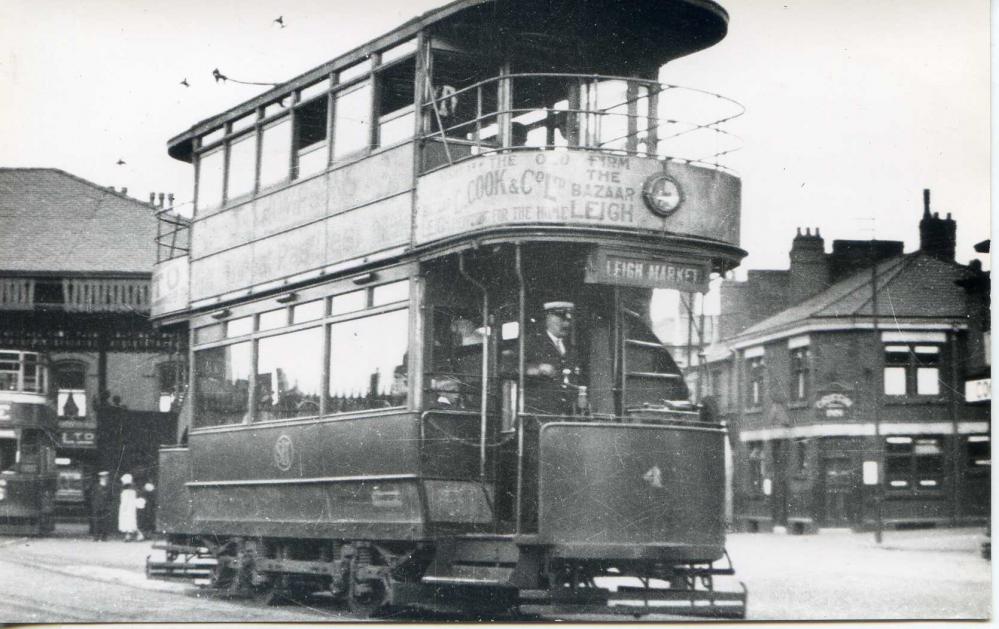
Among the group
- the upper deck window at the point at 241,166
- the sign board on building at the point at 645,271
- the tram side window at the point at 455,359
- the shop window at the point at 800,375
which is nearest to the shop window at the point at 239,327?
the upper deck window at the point at 241,166

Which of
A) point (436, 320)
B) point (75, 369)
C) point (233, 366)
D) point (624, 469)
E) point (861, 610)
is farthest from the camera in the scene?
point (75, 369)

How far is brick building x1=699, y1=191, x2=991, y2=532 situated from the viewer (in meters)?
11.8

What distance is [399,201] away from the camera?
34.8ft

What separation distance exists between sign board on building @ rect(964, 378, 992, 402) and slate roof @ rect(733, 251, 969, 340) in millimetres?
975

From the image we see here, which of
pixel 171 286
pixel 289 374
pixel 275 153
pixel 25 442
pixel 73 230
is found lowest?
pixel 25 442

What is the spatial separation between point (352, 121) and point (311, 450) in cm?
262

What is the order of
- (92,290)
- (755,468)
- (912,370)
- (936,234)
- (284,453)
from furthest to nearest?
(755,468) < (92,290) < (912,370) < (936,234) < (284,453)

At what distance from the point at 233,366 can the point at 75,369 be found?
779 inches

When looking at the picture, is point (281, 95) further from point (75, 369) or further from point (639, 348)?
point (75, 369)

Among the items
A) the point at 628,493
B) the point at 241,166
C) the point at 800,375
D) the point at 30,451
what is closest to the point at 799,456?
the point at 800,375

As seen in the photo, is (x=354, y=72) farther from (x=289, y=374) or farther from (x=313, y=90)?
(x=289, y=374)

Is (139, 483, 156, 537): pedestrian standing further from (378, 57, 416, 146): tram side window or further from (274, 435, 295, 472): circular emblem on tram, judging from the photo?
(378, 57, 416, 146): tram side window

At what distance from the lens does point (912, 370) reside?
16922 mm

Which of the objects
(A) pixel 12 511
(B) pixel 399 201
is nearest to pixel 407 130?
(B) pixel 399 201
